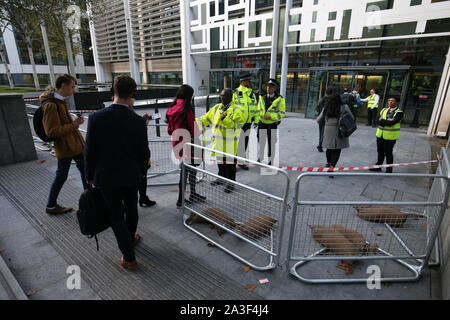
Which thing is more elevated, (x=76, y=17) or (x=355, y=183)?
(x=76, y=17)

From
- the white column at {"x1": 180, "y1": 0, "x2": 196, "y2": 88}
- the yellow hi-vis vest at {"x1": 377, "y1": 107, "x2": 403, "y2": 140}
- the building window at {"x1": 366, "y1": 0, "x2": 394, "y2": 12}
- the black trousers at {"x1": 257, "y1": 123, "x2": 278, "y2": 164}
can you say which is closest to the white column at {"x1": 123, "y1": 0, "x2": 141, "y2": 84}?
the white column at {"x1": 180, "y1": 0, "x2": 196, "y2": 88}

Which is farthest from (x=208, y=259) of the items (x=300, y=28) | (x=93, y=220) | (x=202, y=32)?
(x=202, y=32)

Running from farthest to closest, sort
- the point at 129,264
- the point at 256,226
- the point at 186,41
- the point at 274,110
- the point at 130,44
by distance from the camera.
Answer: the point at 130,44, the point at 186,41, the point at 274,110, the point at 256,226, the point at 129,264

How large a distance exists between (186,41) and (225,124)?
15.4 meters

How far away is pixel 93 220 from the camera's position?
2.49 meters

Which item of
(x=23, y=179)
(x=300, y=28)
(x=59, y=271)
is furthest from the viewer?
(x=300, y=28)

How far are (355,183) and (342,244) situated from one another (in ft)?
9.08

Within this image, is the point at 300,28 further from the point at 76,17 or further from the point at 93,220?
the point at 76,17

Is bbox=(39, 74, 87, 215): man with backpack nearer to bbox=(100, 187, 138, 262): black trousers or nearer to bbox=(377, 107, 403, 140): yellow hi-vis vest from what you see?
bbox=(100, 187, 138, 262): black trousers

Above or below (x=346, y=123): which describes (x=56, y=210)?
below

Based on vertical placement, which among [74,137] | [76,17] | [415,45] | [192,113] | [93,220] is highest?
[76,17]

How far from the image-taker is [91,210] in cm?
247

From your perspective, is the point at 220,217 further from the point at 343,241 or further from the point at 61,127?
the point at 61,127

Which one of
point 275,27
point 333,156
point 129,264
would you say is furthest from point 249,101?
point 275,27
